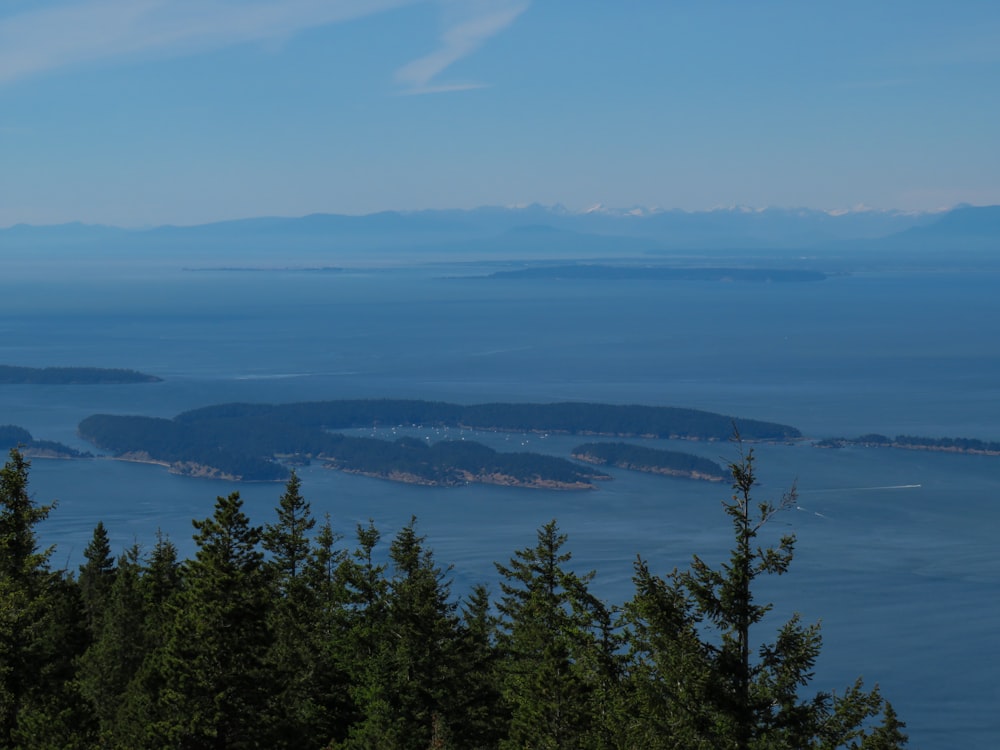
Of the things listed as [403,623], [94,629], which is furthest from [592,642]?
[94,629]

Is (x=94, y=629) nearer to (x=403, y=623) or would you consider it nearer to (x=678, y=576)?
(x=403, y=623)

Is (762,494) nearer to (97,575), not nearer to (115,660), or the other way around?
(97,575)

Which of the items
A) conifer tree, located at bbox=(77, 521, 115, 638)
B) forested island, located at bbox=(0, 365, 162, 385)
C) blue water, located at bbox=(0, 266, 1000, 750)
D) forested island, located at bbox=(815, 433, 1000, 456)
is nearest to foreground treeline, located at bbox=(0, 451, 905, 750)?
conifer tree, located at bbox=(77, 521, 115, 638)

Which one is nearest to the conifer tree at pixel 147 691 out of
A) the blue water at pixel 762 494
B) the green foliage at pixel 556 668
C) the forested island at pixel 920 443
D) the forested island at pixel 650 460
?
the green foliage at pixel 556 668

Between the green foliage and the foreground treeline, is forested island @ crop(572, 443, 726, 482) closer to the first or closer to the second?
the foreground treeline

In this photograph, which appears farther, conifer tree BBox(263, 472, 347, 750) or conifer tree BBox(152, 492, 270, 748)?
conifer tree BBox(263, 472, 347, 750)

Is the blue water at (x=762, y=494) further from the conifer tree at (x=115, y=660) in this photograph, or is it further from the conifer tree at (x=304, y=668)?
the conifer tree at (x=115, y=660)
